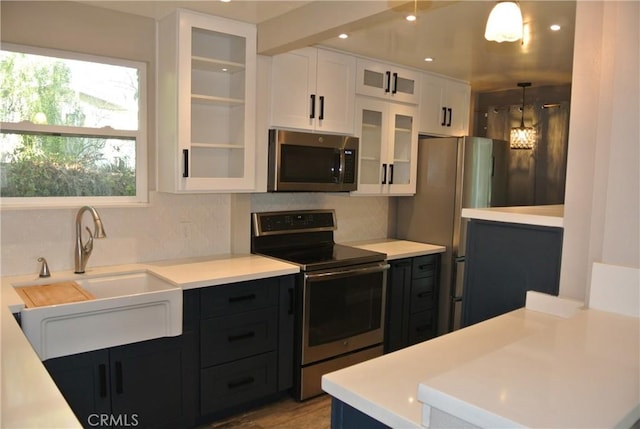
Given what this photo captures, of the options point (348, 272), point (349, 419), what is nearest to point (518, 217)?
point (349, 419)

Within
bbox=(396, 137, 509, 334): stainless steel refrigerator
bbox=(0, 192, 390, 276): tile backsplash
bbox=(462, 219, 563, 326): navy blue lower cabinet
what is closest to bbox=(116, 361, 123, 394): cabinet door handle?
bbox=(0, 192, 390, 276): tile backsplash

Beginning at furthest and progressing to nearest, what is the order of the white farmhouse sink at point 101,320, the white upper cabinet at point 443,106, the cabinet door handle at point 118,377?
the white upper cabinet at point 443,106
the cabinet door handle at point 118,377
the white farmhouse sink at point 101,320

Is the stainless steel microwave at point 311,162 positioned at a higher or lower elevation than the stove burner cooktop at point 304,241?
higher

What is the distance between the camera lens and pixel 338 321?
3193 millimetres

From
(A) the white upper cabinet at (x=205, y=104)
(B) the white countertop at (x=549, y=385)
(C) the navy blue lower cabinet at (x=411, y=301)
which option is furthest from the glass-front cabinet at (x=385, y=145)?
(B) the white countertop at (x=549, y=385)

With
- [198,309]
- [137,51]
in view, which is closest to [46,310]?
[198,309]

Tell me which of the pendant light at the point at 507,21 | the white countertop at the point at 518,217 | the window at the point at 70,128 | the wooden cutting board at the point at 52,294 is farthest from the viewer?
the window at the point at 70,128

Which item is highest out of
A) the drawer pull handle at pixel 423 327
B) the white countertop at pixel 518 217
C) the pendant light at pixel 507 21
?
the pendant light at pixel 507 21

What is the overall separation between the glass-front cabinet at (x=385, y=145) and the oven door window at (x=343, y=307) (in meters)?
0.78

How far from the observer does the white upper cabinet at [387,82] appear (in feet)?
11.9

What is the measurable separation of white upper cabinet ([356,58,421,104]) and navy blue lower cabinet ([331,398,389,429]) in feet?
8.84

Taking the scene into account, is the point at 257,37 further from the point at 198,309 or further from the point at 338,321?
the point at 338,321

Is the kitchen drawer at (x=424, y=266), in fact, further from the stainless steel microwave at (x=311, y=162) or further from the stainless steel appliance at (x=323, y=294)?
the stainless steel microwave at (x=311, y=162)

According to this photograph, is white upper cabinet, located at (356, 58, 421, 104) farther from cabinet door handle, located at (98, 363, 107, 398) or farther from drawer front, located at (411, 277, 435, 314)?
cabinet door handle, located at (98, 363, 107, 398)
